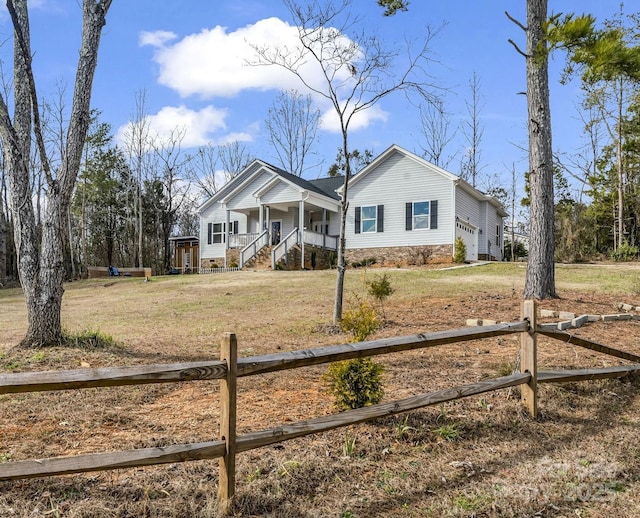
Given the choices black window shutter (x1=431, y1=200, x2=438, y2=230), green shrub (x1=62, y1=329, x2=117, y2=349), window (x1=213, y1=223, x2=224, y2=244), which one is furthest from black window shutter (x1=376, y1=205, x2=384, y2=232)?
green shrub (x1=62, y1=329, x2=117, y2=349)

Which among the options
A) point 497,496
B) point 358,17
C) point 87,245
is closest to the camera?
point 497,496

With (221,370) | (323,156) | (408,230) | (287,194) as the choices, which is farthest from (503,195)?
(221,370)

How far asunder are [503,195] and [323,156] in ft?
52.3

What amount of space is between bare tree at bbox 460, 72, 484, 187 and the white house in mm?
11149

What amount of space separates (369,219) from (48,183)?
19.3 metres

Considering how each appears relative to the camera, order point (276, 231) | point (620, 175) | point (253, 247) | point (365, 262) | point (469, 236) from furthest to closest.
A: point (276, 231) < point (620, 175) < point (253, 247) < point (469, 236) < point (365, 262)

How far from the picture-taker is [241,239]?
26.9m

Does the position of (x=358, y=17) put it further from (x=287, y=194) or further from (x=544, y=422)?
(x=287, y=194)

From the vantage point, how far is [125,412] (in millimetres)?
4734

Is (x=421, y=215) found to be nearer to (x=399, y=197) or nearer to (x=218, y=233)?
(x=399, y=197)

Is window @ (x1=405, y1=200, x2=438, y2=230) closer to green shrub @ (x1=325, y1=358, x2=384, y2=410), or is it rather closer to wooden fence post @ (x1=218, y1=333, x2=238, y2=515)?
green shrub @ (x1=325, y1=358, x2=384, y2=410)

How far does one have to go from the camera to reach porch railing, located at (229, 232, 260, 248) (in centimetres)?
2638

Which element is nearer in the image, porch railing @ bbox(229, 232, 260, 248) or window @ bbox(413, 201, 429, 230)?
window @ bbox(413, 201, 429, 230)

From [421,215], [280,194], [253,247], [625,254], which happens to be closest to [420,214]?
[421,215]
